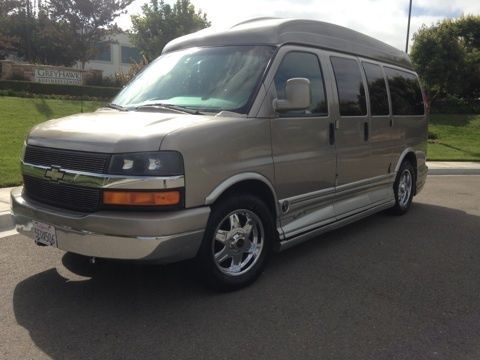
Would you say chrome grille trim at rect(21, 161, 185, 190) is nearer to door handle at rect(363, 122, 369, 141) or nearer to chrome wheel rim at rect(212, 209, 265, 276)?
chrome wheel rim at rect(212, 209, 265, 276)

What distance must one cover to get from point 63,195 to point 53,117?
38.7 feet

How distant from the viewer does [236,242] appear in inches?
170

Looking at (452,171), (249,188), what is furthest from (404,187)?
(452,171)

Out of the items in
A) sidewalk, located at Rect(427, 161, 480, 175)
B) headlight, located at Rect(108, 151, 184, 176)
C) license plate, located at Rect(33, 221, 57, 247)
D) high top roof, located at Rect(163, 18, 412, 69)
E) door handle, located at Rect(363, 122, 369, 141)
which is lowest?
sidewalk, located at Rect(427, 161, 480, 175)

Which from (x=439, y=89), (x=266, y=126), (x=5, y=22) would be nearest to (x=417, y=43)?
(x=439, y=89)

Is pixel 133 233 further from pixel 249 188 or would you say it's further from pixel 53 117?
pixel 53 117

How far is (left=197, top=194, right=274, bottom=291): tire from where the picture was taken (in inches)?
159

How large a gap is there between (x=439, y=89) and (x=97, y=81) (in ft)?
58.1

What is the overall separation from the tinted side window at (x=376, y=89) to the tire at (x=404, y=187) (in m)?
1.07

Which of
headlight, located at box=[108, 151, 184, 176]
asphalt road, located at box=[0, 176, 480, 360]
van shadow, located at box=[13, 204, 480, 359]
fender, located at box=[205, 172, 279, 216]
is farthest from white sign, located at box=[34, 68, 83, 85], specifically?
headlight, located at box=[108, 151, 184, 176]

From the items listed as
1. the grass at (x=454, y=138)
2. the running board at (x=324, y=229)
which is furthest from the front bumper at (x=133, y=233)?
the grass at (x=454, y=138)

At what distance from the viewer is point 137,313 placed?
12.8ft

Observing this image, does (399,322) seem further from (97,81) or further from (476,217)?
(97,81)

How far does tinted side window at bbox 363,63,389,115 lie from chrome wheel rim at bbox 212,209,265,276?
8.44 feet
